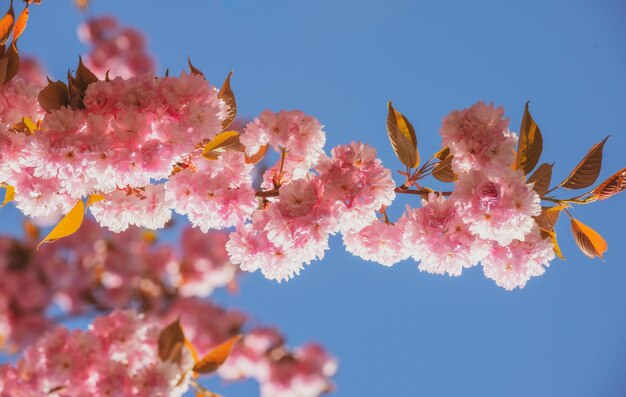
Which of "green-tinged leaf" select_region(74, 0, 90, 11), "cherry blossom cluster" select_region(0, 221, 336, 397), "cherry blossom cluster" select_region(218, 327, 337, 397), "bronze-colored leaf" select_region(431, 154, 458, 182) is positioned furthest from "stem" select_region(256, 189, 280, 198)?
"cherry blossom cluster" select_region(218, 327, 337, 397)

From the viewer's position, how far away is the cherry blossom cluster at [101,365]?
137 cm

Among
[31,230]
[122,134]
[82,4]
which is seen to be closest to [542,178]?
[122,134]

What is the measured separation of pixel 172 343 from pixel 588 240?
100 centimetres

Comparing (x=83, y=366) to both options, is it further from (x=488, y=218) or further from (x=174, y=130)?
(x=488, y=218)

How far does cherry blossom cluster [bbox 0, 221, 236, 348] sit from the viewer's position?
3.04 m

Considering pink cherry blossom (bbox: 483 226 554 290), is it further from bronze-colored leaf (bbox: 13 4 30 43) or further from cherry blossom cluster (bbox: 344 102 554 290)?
bronze-colored leaf (bbox: 13 4 30 43)

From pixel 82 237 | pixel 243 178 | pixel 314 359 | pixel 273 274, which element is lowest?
pixel 273 274

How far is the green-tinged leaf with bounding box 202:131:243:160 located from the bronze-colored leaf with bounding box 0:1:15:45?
354mm

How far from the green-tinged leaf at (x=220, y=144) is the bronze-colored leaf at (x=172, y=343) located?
0.64m

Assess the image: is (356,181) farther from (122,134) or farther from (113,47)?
(113,47)

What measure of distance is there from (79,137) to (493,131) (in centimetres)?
66

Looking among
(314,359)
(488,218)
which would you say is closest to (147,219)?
(488,218)

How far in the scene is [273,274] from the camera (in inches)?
37.3

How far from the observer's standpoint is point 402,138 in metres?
0.92
